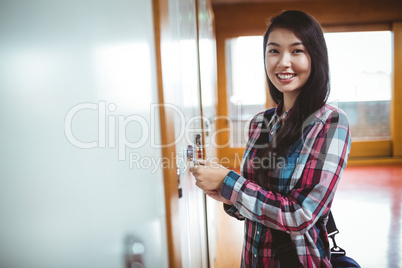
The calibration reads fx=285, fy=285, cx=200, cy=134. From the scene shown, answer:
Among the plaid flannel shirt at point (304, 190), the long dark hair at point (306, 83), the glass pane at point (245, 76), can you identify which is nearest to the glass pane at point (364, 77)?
the glass pane at point (245, 76)

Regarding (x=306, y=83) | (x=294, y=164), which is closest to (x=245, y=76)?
(x=306, y=83)

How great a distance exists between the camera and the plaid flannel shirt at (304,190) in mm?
781

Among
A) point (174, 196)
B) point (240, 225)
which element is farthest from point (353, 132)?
point (174, 196)

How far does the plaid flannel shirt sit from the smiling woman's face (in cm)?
13

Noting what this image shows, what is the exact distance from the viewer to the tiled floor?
212 centimetres

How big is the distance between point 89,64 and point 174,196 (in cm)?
37

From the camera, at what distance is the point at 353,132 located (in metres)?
4.98

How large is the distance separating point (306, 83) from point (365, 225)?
2.27 m

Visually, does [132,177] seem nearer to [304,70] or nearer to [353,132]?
[304,70]

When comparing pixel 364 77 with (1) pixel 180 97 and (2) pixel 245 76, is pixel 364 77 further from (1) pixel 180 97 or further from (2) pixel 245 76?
(1) pixel 180 97

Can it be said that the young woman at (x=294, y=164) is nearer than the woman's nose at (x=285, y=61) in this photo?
Yes

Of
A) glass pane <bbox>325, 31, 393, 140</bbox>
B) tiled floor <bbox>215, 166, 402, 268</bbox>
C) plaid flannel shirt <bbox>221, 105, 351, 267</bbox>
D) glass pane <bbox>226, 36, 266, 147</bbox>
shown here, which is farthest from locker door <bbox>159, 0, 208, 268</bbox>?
glass pane <bbox>325, 31, 393, 140</bbox>

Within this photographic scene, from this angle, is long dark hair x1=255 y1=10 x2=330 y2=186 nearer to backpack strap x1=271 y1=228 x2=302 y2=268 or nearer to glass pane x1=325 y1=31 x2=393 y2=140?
backpack strap x1=271 y1=228 x2=302 y2=268

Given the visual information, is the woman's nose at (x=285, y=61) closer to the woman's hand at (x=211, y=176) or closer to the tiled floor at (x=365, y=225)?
the woman's hand at (x=211, y=176)
